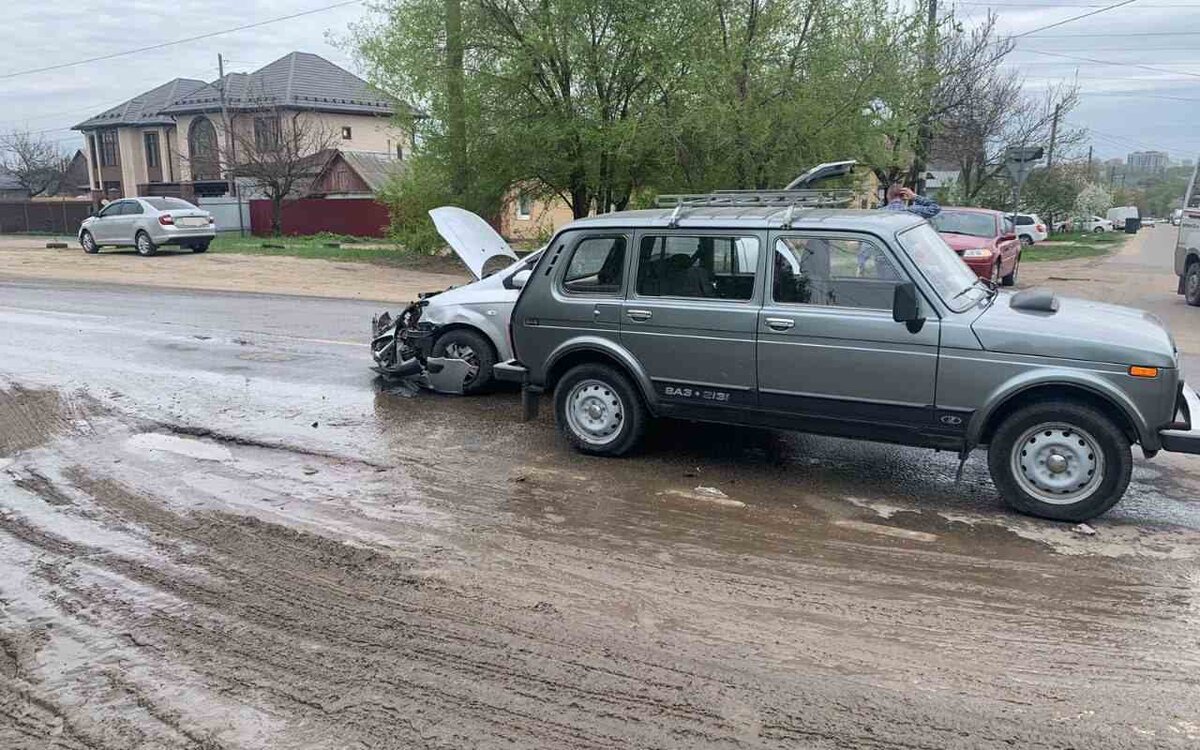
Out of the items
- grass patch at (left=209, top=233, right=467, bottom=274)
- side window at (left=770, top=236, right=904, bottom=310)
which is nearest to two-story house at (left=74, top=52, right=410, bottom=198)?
grass patch at (left=209, top=233, right=467, bottom=274)

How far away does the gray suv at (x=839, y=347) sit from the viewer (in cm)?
546

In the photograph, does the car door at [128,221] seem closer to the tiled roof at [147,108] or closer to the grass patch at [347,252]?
the grass patch at [347,252]

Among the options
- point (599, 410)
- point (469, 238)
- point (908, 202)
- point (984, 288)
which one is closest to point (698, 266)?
point (599, 410)

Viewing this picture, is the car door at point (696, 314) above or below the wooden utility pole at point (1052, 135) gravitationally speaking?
below

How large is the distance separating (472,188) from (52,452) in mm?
15637

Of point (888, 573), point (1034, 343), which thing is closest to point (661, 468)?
point (888, 573)

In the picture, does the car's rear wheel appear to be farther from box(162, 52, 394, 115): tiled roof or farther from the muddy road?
box(162, 52, 394, 115): tiled roof

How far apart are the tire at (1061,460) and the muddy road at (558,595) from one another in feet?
0.58

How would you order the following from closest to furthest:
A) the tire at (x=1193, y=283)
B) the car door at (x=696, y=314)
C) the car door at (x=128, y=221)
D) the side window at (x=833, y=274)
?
the side window at (x=833, y=274) < the car door at (x=696, y=314) < the tire at (x=1193, y=283) < the car door at (x=128, y=221)

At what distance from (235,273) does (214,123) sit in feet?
107

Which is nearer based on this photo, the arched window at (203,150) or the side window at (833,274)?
the side window at (833,274)

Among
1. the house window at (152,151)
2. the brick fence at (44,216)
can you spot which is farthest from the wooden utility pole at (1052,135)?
the house window at (152,151)

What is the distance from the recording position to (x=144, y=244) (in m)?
26.0

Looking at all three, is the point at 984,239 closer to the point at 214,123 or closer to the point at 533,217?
the point at 533,217
